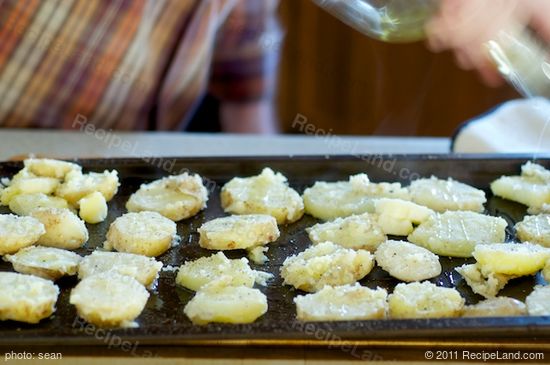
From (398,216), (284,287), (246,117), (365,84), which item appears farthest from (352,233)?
(365,84)

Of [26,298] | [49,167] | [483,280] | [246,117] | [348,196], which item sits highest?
[483,280]

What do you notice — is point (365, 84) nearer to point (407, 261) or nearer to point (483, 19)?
point (483, 19)

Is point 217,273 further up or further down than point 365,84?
further up

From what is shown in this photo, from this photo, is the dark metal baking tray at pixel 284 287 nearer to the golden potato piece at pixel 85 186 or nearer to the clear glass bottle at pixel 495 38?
the golden potato piece at pixel 85 186

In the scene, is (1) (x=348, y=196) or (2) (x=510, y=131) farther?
(2) (x=510, y=131)

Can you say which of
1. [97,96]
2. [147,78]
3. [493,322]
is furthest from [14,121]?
[493,322]
